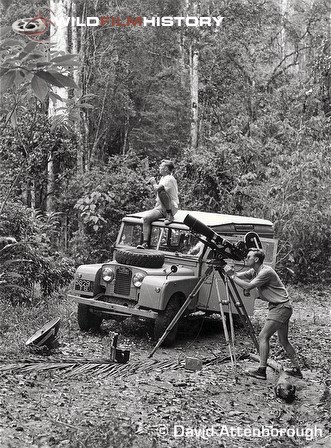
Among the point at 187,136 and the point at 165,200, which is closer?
the point at 165,200

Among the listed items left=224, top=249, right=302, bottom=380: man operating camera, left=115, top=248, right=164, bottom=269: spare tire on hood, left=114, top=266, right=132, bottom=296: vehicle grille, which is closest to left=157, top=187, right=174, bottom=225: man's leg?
left=115, top=248, right=164, bottom=269: spare tire on hood

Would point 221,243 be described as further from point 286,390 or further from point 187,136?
point 187,136

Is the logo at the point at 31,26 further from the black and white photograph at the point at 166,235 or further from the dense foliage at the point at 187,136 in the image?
the dense foliage at the point at 187,136

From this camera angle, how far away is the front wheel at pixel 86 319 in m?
9.13

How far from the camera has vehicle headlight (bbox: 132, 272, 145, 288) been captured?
29.0 ft

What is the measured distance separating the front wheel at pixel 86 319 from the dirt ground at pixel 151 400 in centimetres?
18

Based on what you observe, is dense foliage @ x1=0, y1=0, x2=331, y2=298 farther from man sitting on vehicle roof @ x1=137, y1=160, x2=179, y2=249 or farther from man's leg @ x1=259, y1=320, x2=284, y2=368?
man's leg @ x1=259, y1=320, x2=284, y2=368

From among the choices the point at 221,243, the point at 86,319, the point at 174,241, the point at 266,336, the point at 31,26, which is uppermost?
the point at 31,26

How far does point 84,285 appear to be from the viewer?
9125 mm

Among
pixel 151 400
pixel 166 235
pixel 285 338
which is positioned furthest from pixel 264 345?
pixel 166 235

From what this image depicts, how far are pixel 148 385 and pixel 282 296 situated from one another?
191 cm

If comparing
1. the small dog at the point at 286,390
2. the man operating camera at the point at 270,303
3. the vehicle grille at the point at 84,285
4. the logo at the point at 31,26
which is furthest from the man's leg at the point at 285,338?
the logo at the point at 31,26

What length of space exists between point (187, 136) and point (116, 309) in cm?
1642

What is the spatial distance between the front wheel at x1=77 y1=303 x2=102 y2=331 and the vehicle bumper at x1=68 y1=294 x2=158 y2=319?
16 cm
